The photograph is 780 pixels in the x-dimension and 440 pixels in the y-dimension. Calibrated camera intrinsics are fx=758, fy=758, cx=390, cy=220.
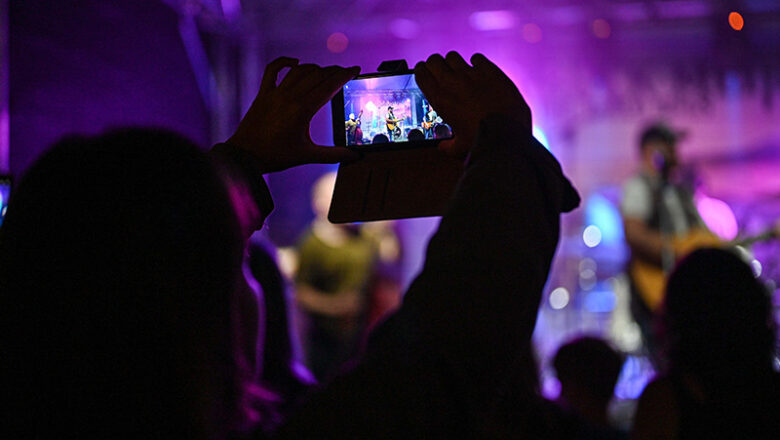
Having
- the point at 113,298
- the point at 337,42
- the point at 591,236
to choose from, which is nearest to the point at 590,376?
the point at 113,298

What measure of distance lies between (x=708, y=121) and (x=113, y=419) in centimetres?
642

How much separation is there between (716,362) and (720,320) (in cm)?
10

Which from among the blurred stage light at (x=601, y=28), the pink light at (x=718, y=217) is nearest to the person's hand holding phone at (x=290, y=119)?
the pink light at (x=718, y=217)

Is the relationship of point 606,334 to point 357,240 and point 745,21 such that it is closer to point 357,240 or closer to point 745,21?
point 357,240

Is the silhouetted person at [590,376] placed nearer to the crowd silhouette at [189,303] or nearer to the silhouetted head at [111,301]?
the crowd silhouette at [189,303]

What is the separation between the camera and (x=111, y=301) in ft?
1.91

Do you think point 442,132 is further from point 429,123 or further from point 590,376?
point 590,376

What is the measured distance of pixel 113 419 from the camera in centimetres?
58

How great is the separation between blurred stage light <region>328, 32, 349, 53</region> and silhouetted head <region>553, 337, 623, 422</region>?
399 cm

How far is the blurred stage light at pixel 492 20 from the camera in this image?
19.2 ft

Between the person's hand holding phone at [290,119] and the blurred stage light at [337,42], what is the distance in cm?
503

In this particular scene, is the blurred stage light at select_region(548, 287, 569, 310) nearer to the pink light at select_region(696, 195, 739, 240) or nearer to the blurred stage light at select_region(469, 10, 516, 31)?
the pink light at select_region(696, 195, 739, 240)

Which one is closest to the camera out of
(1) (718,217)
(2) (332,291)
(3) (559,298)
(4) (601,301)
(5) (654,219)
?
(5) (654,219)

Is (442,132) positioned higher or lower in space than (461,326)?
higher
